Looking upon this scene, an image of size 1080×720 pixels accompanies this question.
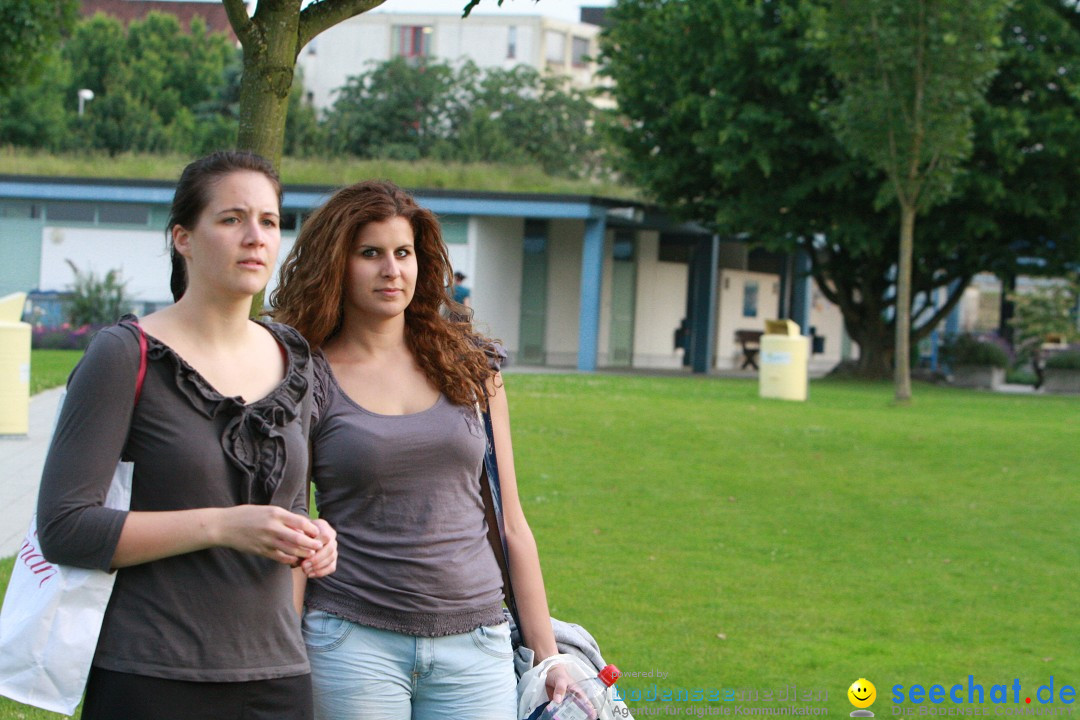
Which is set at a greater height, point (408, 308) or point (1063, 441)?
point (408, 308)

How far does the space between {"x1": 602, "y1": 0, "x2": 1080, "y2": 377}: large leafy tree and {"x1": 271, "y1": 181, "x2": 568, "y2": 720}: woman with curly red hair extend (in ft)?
82.1

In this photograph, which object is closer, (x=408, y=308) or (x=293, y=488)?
(x=293, y=488)

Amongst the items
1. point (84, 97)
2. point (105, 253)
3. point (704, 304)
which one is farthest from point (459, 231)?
point (84, 97)

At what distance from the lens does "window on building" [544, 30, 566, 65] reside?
75.9 m

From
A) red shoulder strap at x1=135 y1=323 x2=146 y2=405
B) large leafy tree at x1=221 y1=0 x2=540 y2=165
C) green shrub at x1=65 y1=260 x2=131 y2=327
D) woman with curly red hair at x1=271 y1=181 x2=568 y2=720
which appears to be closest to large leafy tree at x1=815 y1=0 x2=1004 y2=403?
green shrub at x1=65 y1=260 x2=131 y2=327

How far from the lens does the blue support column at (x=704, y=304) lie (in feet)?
122

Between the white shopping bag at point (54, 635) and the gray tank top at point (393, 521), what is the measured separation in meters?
0.69

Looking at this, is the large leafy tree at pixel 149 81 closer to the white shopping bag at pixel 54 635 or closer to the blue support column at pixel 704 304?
the blue support column at pixel 704 304

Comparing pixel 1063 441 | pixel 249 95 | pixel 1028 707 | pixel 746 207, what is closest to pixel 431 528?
pixel 249 95

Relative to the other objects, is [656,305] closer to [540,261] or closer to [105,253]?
[540,261]

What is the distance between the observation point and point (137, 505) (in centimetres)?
250

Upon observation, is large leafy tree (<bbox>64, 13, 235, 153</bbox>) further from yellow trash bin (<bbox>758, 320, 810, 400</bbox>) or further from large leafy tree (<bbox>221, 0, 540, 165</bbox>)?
large leafy tree (<bbox>221, 0, 540, 165</bbox>)

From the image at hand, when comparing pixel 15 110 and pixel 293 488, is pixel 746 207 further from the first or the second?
pixel 15 110

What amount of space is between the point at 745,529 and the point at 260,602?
827 centimetres
